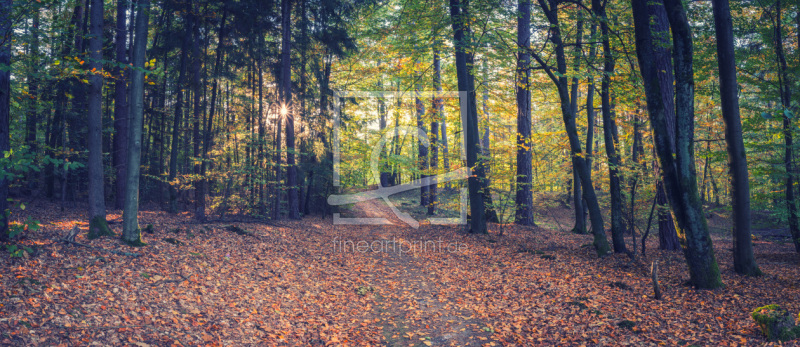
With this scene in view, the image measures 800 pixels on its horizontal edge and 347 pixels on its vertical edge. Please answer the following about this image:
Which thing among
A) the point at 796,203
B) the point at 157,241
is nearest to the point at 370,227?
the point at 157,241

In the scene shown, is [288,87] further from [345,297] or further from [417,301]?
[417,301]

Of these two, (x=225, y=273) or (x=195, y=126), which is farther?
(x=195, y=126)

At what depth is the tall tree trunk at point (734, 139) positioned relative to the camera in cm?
784

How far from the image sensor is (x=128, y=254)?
6.97 m

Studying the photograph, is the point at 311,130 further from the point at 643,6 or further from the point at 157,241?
the point at 643,6

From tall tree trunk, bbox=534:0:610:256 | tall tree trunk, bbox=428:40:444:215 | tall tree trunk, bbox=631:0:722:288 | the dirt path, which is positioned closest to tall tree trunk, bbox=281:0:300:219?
the dirt path

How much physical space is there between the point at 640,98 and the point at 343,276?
976 centimetres

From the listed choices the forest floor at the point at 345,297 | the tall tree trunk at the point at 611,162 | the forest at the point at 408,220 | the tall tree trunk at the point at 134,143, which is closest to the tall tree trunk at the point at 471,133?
the forest at the point at 408,220

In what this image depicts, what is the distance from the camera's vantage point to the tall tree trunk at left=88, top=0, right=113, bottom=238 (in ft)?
24.8

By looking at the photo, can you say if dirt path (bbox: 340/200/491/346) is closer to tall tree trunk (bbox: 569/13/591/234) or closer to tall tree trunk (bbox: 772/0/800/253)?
tall tree trunk (bbox: 569/13/591/234)

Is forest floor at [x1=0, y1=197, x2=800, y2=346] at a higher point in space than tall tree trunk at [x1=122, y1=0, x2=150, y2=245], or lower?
lower

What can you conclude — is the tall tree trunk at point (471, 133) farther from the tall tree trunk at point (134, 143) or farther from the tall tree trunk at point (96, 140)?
the tall tree trunk at point (96, 140)

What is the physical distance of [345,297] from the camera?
26.0ft

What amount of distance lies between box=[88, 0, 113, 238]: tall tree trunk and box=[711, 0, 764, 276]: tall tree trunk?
41.9 feet
